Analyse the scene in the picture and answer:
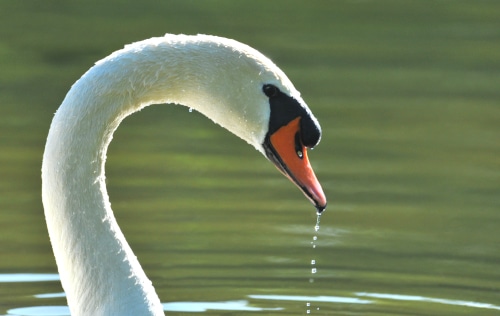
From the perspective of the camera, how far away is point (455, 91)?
45.8 feet

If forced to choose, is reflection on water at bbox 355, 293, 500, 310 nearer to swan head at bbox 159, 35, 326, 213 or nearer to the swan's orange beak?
the swan's orange beak

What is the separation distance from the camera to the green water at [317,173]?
878cm

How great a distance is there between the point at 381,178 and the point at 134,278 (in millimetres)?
4739

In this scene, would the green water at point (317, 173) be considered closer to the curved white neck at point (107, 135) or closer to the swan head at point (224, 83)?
the curved white neck at point (107, 135)

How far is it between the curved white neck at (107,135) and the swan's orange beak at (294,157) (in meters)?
0.08

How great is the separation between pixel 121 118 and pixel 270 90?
0.64 metres

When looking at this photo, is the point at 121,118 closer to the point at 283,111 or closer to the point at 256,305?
the point at 283,111

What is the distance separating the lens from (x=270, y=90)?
6176 millimetres

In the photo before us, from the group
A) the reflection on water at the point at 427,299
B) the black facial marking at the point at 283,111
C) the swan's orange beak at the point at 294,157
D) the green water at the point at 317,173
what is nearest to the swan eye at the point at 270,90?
the black facial marking at the point at 283,111

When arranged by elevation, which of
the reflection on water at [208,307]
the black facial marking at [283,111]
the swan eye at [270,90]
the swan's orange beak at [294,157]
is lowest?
the reflection on water at [208,307]

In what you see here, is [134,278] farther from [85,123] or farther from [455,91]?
[455,91]

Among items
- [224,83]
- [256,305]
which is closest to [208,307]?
[256,305]

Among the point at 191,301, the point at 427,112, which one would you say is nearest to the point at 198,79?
the point at 191,301

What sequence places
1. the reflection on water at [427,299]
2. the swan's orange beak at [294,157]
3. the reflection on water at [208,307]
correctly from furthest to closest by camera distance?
1. the reflection on water at [427,299]
2. the reflection on water at [208,307]
3. the swan's orange beak at [294,157]
